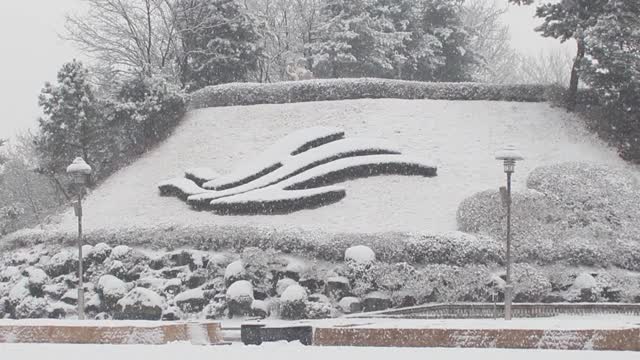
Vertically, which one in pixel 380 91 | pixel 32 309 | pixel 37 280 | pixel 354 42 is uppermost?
pixel 354 42

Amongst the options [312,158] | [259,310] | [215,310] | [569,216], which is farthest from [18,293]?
[569,216]

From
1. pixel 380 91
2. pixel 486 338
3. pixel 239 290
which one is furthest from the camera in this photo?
pixel 380 91

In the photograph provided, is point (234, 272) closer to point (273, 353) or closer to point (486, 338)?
point (273, 353)

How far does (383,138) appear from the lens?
2722 cm

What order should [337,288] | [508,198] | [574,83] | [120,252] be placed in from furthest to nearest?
[574,83]
[120,252]
[337,288]
[508,198]

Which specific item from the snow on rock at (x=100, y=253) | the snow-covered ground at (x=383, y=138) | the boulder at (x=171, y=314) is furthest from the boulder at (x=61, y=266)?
the boulder at (x=171, y=314)

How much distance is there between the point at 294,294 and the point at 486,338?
8.12 meters

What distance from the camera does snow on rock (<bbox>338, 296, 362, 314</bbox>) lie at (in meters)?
17.9

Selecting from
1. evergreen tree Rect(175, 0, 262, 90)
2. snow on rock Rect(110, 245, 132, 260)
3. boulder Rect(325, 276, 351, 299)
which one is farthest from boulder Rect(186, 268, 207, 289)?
evergreen tree Rect(175, 0, 262, 90)

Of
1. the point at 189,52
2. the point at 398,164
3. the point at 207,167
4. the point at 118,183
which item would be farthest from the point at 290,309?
the point at 189,52

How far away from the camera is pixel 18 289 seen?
66.2ft

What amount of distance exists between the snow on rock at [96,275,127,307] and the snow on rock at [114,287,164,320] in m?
0.76

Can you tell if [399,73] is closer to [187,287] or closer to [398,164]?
[398,164]

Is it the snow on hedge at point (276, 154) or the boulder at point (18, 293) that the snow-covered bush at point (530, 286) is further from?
the boulder at point (18, 293)
